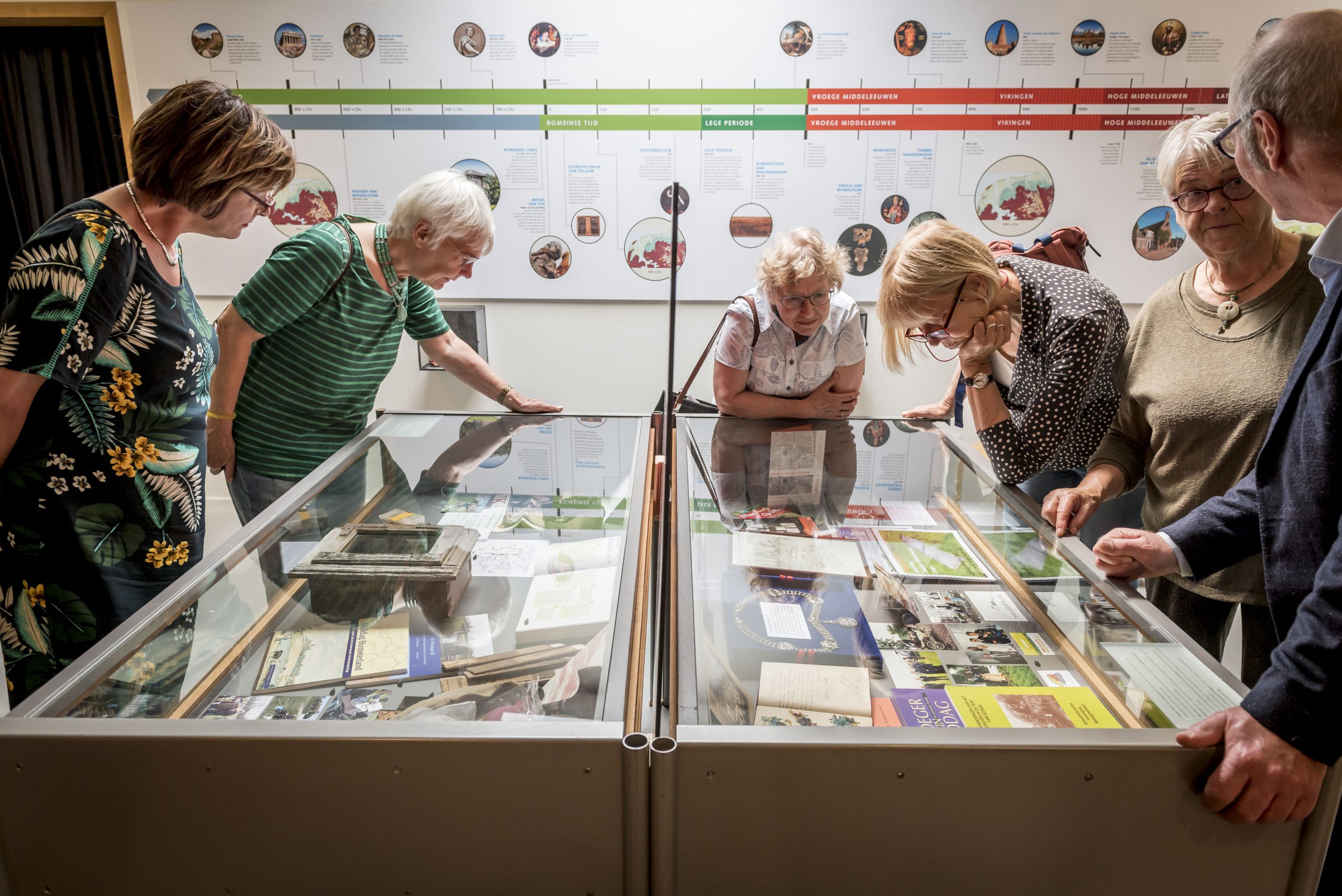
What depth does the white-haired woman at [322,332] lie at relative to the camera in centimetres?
188

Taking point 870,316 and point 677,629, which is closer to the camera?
point 677,629

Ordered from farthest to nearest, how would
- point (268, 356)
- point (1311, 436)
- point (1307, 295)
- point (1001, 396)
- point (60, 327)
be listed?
point (268, 356), point (1001, 396), point (1307, 295), point (60, 327), point (1311, 436)

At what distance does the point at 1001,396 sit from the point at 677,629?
975 mm

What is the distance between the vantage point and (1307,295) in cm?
147

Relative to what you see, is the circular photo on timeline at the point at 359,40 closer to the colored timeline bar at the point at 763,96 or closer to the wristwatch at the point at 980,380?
the colored timeline bar at the point at 763,96

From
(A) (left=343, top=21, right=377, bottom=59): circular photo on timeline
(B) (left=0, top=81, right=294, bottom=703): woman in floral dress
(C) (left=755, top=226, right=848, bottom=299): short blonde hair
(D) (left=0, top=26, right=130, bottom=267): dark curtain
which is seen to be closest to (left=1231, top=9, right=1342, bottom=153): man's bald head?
(C) (left=755, top=226, right=848, bottom=299): short blonde hair

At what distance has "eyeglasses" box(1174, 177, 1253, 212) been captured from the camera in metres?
1.46

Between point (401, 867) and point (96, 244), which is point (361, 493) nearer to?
point (96, 244)

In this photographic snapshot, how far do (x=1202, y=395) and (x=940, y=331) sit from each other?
49 cm

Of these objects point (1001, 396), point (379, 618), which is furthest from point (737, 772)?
point (1001, 396)

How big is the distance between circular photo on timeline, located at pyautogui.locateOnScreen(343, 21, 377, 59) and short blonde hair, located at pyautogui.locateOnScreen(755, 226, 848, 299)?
2.20 m

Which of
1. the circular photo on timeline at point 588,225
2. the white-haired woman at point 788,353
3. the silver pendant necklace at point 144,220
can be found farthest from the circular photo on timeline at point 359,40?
the silver pendant necklace at point 144,220

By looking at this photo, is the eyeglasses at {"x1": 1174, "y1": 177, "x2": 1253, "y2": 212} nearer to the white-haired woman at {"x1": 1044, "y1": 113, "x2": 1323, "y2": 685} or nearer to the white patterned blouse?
the white-haired woman at {"x1": 1044, "y1": 113, "x2": 1323, "y2": 685}

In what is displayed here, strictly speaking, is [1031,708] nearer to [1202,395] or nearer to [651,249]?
[1202,395]
